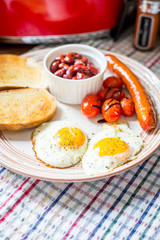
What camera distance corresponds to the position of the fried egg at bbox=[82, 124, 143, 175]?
1.78m

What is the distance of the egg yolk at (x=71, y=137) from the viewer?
186 centimetres

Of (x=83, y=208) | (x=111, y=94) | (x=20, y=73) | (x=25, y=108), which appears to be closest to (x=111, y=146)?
(x=83, y=208)

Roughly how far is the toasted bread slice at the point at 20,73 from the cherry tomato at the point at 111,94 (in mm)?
474

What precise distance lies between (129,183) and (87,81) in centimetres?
83

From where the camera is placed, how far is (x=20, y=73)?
8.20 ft

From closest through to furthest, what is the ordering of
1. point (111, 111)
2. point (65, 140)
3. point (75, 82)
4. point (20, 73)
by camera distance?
point (65, 140) → point (111, 111) → point (75, 82) → point (20, 73)

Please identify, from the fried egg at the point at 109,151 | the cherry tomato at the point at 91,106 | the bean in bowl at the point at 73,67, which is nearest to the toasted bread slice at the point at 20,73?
the bean in bowl at the point at 73,67

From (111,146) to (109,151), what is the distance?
0.04 m

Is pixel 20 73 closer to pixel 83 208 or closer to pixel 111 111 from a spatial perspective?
pixel 111 111

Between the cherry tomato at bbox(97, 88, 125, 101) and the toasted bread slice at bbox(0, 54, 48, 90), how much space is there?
0.47m

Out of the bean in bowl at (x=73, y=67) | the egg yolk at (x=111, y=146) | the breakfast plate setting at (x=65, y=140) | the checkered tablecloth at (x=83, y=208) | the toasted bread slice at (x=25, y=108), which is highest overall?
the bean in bowl at (x=73, y=67)

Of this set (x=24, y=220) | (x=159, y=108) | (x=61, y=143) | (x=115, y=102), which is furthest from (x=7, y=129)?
(x=159, y=108)

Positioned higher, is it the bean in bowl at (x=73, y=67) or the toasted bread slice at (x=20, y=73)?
the bean in bowl at (x=73, y=67)

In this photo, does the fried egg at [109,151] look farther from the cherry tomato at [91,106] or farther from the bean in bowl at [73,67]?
the bean in bowl at [73,67]
